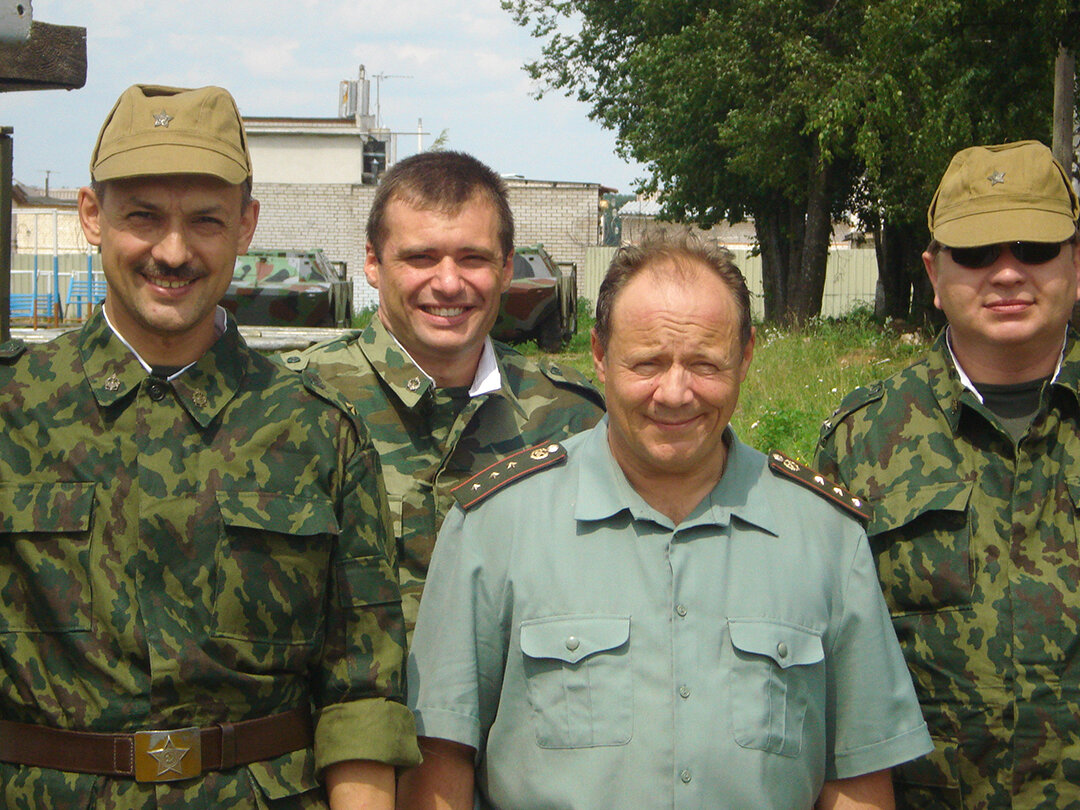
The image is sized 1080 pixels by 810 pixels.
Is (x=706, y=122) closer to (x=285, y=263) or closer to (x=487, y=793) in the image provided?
(x=285, y=263)

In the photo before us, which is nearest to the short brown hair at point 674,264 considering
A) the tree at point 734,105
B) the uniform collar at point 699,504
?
the uniform collar at point 699,504

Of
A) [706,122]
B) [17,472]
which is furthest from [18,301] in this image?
[17,472]

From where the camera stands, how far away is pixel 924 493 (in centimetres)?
286

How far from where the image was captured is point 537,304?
1780cm

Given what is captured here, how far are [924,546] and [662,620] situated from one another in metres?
0.87

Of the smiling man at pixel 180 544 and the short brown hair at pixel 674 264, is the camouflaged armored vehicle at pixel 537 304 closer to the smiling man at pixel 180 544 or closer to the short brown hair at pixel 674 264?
the short brown hair at pixel 674 264

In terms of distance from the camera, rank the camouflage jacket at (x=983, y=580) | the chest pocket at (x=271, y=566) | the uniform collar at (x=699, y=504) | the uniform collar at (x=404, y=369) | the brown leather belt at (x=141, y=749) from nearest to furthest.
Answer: the brown leather belt at (x=141, y=749), the chest pocket at (x=271, y=566), the uniform collar at (x=699, y=504), the camouflage jacket at (x=983, y=580), the uniform collar at (x=404, y=369)

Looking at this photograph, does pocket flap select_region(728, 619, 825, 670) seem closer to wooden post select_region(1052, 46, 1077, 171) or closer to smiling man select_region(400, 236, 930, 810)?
smiling man select_region(400, 236, 930, 810)

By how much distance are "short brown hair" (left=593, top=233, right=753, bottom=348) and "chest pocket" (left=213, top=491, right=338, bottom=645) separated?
2.13 feet

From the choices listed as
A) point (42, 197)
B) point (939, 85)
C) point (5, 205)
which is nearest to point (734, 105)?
point (939, 85)

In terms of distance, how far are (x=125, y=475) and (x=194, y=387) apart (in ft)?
0.65

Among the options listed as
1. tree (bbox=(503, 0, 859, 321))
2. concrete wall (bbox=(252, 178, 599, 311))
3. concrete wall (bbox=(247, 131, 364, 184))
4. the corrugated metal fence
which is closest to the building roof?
concrete wall (bbox=(247, 131, 364, 184))

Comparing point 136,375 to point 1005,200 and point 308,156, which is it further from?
point 308,156

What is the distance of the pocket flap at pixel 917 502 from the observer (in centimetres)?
283
